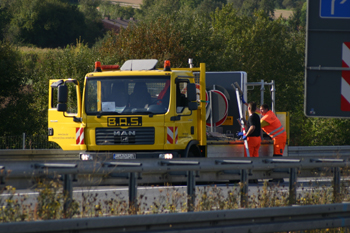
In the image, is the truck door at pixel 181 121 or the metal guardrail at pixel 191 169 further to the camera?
the truck door at pixel 181 121

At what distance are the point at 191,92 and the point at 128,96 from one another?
51.9 inches

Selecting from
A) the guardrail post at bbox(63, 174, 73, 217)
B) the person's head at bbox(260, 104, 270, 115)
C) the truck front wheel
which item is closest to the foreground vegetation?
the guardrail post at bbox(63, 174, 73, 217)

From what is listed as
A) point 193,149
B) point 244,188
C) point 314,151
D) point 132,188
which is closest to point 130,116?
point 193,149

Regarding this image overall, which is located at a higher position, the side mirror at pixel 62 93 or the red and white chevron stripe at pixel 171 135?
the side mirror at pixel 62 93

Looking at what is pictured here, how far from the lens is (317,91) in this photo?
582cm

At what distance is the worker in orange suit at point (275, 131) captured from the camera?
42.7ft

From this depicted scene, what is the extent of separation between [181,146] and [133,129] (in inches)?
43.3

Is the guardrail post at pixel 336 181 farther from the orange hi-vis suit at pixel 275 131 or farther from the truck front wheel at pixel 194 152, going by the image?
the orange hi-vis suit at pixel 275 131

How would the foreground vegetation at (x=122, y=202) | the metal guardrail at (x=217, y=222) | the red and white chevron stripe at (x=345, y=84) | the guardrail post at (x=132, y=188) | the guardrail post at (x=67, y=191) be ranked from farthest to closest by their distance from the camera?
the guardrail post at (x=132, y=188)
the red and white chevron stripe at (x=345, y=84)
the guardrail post at (x=67, y=191)
the foreground vegetation at (x=122, y=202)
the metal guardrail at (x=217, y=222)

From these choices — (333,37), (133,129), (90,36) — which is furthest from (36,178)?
(90,36)

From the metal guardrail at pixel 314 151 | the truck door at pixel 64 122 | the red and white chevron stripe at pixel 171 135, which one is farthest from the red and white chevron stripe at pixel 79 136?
the metal guardrail at pixel 314 151

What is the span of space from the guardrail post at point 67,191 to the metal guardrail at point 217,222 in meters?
0.57

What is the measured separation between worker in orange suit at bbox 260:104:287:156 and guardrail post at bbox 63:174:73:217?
8233 mm

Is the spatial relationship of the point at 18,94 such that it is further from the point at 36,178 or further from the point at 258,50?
the point at 258,50
